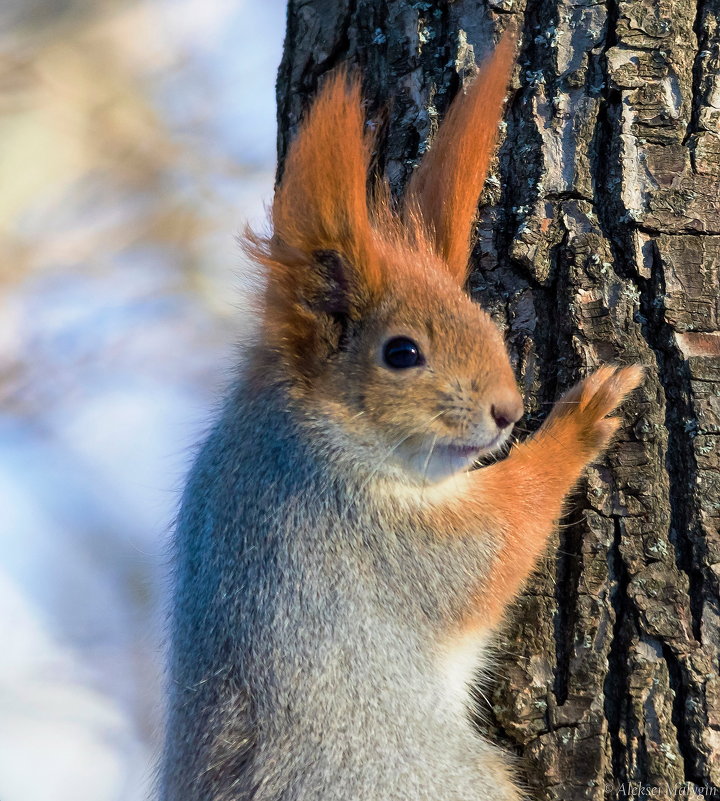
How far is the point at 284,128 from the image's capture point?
3.39m

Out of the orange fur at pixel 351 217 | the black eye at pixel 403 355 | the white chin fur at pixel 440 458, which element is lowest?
the white chin fur at pixel 440 458

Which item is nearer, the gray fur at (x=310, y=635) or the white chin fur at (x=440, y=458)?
the gray fur at (x=310, y=635)

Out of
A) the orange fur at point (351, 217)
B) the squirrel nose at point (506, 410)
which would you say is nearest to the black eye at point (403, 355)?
the orange fur at point (351, 217)

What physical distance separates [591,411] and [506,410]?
0.25 metres

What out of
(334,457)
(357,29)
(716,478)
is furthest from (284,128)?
(716,478)

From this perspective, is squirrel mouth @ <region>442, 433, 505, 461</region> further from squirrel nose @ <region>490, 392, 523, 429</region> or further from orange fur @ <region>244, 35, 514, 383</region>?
orange fur @ <region>244, 35, 514, 383</region>

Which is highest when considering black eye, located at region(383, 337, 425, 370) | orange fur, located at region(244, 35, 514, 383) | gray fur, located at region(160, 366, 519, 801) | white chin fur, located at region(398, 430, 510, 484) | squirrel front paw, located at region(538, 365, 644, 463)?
orange fur, located at region(244, 35, 514, 383)

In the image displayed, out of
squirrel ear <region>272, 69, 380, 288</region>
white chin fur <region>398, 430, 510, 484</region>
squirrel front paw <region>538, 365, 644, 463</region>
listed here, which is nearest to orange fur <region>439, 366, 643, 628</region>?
squirrel front paw <region>538, 365, 644, 463</region>

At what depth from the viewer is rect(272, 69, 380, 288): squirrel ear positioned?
2371 mm

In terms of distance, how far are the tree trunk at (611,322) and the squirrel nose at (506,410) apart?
24 centimetres

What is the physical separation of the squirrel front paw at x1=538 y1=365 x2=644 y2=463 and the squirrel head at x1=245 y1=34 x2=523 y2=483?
0.61 feet

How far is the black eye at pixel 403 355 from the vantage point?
8.37ft

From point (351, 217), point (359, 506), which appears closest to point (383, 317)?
point (351, 217)

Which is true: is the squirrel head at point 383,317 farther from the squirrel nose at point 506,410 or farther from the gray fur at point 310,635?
the gray fur at point 310,635
